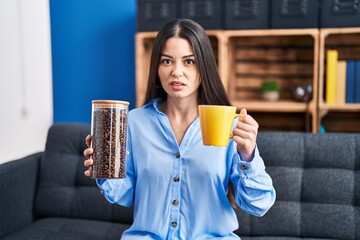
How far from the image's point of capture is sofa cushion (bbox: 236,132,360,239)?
1.59 m

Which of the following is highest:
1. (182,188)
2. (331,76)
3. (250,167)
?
(331,76)

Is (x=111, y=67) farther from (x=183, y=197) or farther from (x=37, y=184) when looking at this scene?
(x=183, y=197)

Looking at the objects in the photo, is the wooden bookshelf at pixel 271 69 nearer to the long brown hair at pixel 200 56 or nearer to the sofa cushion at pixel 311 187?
the sofa cushion at pixel 311 187

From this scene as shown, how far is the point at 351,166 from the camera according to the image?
162 cm

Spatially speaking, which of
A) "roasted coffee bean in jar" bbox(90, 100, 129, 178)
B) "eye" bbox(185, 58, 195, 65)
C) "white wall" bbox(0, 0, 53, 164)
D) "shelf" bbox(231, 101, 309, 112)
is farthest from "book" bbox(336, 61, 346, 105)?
"white wall" bbox(0, 0, 53, 164)

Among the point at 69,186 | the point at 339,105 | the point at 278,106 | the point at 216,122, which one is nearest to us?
the point at 216,122

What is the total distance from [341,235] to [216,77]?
2.68ft

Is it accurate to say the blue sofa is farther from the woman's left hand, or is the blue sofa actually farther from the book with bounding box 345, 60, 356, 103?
the woman's left hand

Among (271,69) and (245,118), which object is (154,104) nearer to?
(245,118)

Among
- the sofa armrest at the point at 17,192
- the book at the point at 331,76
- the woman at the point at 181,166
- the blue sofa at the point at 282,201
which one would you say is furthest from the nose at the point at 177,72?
the book at the point at 331,76

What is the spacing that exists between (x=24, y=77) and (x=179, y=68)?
1.34m

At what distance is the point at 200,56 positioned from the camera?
1252 millimetres

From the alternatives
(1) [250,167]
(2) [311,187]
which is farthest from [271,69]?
(1) [250,167]

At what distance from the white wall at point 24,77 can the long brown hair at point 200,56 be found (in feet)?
3.53
